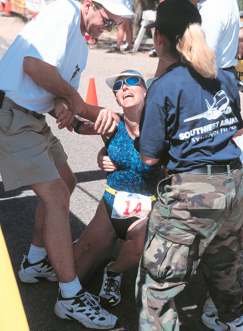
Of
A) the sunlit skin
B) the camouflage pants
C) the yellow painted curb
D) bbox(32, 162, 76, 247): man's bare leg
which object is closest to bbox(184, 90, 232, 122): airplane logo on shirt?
the camouflage pants

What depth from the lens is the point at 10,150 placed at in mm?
2986

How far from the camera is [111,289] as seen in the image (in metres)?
3.14

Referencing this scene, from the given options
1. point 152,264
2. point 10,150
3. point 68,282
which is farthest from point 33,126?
point 152,264

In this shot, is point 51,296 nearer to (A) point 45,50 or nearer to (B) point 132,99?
(B) point 132,99

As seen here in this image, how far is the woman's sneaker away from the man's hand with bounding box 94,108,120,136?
0.80 metres

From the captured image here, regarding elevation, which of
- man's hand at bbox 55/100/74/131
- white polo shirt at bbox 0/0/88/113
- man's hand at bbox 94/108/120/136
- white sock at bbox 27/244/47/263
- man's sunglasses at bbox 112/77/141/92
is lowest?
white sock at bbox 27/244/47/263

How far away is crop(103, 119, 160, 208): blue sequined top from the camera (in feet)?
10.00

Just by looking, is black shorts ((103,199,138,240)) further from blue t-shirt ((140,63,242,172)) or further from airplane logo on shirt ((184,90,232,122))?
airplane logo on shirt ((184,90,232,122))

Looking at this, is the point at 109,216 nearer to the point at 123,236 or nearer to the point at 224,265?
the point at 123,236

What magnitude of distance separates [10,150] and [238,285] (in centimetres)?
135

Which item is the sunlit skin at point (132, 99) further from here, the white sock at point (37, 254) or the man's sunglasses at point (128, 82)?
the white sock at point (37, 254)

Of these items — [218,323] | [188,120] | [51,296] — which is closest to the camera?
[188,120]

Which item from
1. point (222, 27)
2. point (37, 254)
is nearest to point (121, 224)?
point (37, 254)

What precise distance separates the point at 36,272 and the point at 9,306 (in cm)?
182
